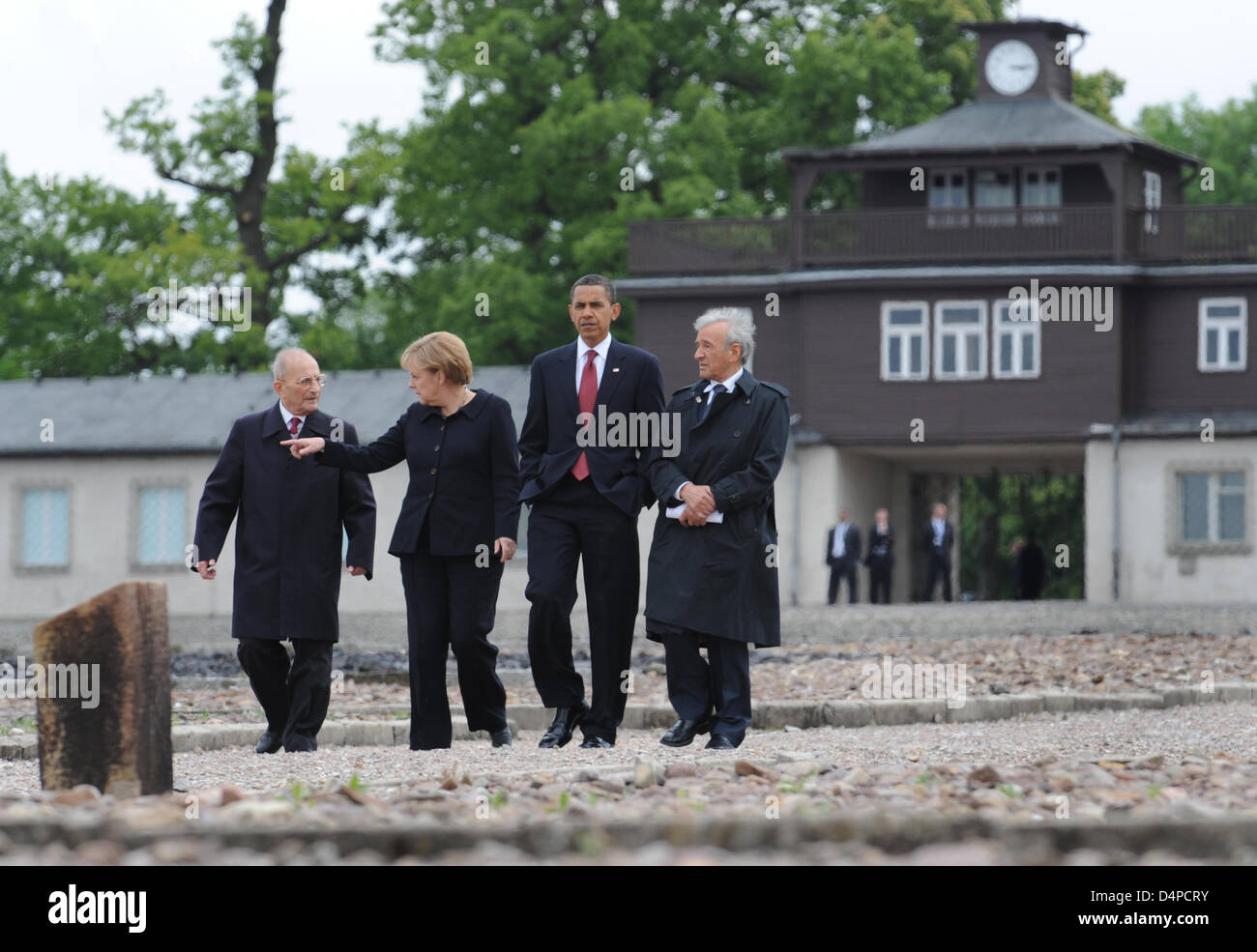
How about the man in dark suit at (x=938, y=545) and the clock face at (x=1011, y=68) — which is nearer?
the man in dark suit at (x=938, y=545)

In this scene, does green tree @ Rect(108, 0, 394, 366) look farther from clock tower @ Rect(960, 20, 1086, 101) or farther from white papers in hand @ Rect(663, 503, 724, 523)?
white papers in hand @ Rect(663, 503, 724, 523)

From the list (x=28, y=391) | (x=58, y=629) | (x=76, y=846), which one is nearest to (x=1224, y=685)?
(x=58, y=629)

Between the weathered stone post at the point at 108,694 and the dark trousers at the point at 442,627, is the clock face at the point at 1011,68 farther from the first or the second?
the weathered stone post at the point at 108,694

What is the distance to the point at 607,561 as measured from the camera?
946 cm

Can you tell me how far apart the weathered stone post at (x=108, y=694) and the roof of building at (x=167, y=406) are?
28.1 meters

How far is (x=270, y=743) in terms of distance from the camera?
9.92 meters

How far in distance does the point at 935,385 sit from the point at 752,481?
2961 cm

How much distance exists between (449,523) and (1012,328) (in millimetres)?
29847

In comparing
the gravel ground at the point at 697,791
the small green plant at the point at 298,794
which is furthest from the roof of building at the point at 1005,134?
the small green plant at the point at 298,794

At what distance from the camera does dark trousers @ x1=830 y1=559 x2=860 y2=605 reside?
35.5 meters

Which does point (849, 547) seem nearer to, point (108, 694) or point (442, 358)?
point (442, 358)

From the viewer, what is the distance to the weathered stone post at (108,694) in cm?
695

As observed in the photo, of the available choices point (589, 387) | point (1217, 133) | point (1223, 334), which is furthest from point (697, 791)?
point (1217, 133)

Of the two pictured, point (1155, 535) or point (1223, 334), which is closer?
point (1155, 535)
